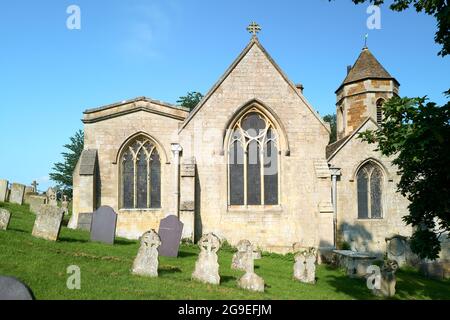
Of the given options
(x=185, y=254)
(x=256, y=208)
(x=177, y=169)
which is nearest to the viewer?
(x=185, y=254)

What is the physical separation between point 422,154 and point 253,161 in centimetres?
1018

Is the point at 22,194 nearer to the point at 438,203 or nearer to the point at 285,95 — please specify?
the point at 285,95

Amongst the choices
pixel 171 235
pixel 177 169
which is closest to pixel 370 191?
pixel 177 169

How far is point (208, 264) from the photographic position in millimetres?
9555

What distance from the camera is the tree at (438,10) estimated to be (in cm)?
780

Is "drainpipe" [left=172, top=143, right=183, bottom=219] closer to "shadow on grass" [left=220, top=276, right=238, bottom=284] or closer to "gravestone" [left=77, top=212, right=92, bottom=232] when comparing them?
"gravestone" [left=77, top=212, right=92, bottom=232]

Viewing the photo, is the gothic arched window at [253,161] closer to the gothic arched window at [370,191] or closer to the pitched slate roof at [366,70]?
the gothic arched window at [370,191]

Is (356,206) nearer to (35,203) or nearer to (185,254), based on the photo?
(185,254)

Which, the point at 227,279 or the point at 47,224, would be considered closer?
the point at 227,279

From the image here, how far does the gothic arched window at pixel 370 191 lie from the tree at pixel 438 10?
1273cm

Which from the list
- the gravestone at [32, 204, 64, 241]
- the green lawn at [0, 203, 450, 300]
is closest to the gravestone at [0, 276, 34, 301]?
the green lawn at [0, 203, 450, 300]

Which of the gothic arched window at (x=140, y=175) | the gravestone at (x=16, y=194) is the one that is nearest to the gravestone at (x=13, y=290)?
the gothic arched window at (x=140, y=175)

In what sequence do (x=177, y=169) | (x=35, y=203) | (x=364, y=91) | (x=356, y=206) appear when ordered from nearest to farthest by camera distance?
(x=177, y=169), (x=356, y=206), (x=35, y=203), (x=364, y=91)

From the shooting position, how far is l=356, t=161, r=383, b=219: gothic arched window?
2036cm
